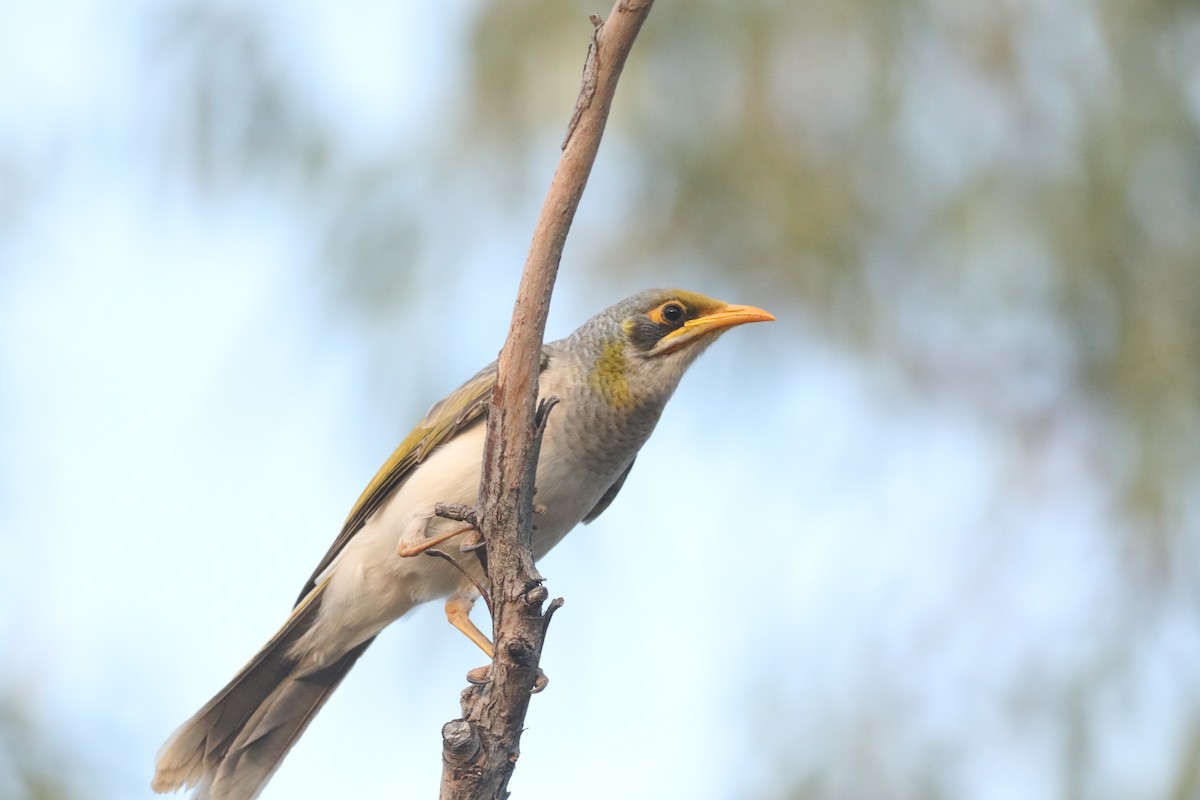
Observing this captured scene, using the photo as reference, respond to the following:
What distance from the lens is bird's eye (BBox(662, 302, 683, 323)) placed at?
208 inches

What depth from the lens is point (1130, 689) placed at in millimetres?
6133

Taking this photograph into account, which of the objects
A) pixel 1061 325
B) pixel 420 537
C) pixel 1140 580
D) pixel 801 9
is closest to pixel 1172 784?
pixel 1140 580

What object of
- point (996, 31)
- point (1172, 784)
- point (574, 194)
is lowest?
point (1172, 784)

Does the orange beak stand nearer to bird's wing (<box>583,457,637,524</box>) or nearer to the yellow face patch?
the yellow face patch

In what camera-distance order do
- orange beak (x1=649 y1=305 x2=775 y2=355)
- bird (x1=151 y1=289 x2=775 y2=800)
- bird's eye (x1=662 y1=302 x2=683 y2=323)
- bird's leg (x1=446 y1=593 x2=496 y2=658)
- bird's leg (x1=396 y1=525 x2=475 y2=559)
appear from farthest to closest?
1. bird's eye (x1=662 y1=302 x2=683 y2=323)
2. orange beak (x1=649 y1=305 x2=775 y2=355)
3. bird (x1=151 y1=289 x2=775 y2=800)
4. bird's leg (x1=446 y1=593 x2=496 y2=658)
5. bird's leg (x1=396 y1=525 x2=475 y2=559)

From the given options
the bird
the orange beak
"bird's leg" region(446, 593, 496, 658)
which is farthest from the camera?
the orange beak

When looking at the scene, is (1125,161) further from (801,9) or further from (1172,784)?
(1172,784)

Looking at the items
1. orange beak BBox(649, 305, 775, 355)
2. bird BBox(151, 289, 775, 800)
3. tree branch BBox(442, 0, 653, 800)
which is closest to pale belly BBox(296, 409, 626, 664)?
bird BBox(151, 289, 775, 800)

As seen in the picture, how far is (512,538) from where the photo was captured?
373 centimetres

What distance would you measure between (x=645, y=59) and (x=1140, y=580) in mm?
3424

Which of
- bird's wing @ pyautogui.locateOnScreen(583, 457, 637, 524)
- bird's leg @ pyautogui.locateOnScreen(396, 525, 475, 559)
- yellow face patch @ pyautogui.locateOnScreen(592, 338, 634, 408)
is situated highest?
yellow face patch @ pyautogui.locateOnScreen(592, 338, 634, 408)

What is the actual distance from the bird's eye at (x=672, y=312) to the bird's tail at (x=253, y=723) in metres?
1.67

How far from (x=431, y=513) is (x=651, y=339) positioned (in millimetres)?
1099

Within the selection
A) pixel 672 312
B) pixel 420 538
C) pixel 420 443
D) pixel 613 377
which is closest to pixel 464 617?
pixel 420 538
